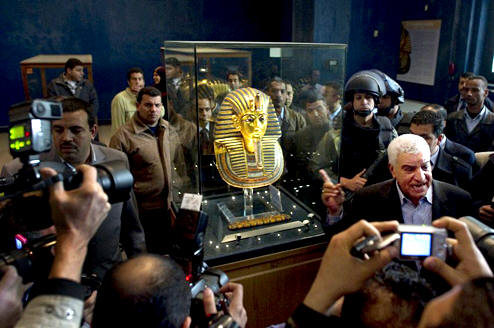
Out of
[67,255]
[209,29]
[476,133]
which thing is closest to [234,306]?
[67,255]

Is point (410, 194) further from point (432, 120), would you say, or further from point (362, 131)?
Result: point (362, 131)

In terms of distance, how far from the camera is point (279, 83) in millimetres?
3176

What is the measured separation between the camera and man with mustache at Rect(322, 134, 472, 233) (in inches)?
74.4

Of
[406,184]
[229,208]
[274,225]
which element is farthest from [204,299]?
[229,208]

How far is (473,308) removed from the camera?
2.36ft

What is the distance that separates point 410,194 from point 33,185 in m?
1.61

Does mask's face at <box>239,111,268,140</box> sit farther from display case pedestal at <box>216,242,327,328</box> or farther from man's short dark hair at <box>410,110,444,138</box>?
man's short dark hair at <box>410,110,444,138</box>

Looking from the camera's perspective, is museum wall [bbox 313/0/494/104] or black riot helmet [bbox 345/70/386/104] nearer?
black riot helmet [bbox 345/70/386/104]

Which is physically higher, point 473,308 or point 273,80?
point 273,80

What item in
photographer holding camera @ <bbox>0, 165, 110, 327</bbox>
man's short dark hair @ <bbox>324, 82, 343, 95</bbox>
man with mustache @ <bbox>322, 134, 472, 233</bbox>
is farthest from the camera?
man's short dark hair @ <bbox>324, 82, 343, 95</bbox>

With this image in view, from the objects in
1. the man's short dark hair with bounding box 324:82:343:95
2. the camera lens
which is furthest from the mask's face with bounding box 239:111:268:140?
the camera lens

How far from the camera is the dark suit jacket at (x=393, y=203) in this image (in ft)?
6.34

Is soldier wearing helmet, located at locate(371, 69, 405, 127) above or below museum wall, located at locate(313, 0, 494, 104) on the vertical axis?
below

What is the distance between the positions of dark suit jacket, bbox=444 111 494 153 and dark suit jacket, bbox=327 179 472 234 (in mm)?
2153
